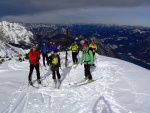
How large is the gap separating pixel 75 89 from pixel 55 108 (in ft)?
13.2

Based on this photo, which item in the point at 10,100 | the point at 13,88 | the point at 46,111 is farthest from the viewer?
the point at 13,88

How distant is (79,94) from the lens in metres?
15.5

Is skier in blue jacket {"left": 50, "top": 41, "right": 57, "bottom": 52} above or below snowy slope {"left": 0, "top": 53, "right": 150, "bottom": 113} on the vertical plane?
above

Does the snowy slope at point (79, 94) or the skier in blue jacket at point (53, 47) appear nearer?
the snowy slope at point (79, 94)

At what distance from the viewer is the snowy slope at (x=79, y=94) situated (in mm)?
12781

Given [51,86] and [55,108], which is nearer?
[55,108]

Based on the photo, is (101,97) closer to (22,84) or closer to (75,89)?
(75,89)

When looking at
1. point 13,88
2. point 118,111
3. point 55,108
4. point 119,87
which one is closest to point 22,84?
point 13,88

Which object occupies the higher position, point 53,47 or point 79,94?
point 53,47

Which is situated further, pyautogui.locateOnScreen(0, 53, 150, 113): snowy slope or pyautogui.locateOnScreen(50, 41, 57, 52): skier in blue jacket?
pyautogui.locateOnScreen(50, 41, 57, 52): skier in blue jacket

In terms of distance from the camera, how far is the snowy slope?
12781mm

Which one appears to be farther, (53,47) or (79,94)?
(53,47)

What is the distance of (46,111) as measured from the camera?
40.2 ft

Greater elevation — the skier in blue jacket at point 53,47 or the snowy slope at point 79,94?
the skier in blue jacket at point 53,47
